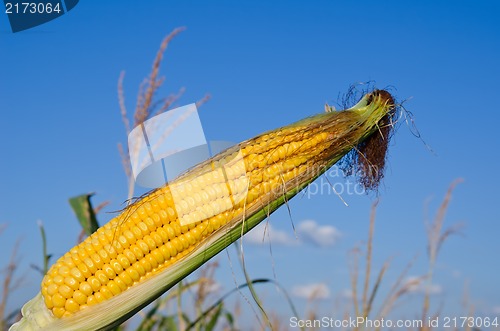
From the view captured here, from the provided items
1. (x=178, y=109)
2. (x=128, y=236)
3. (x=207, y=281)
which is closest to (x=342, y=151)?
(x=128, y=236)

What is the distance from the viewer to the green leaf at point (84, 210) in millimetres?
3270

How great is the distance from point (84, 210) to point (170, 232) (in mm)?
1022

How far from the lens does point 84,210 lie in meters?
3.29

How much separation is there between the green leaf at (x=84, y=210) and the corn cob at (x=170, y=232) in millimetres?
808

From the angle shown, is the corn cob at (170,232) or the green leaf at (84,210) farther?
the green leaf at (84,210)

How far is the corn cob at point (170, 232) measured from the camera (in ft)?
7.87

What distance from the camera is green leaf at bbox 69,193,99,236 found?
10.7ft

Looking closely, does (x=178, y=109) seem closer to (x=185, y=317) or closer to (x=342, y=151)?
(x=185, y=317)

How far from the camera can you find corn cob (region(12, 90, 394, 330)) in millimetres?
2398

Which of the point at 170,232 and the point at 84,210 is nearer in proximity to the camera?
the point at 170,232

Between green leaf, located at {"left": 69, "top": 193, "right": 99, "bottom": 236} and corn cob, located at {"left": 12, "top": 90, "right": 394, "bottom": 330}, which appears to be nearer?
corn cob, located at {"left": 12, "top": 90, "right": 394, "bottom": 330}

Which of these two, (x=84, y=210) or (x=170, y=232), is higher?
(x=84, y=210)

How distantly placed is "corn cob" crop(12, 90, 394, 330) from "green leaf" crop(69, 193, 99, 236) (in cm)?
81

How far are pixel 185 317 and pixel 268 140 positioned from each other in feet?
6.98
